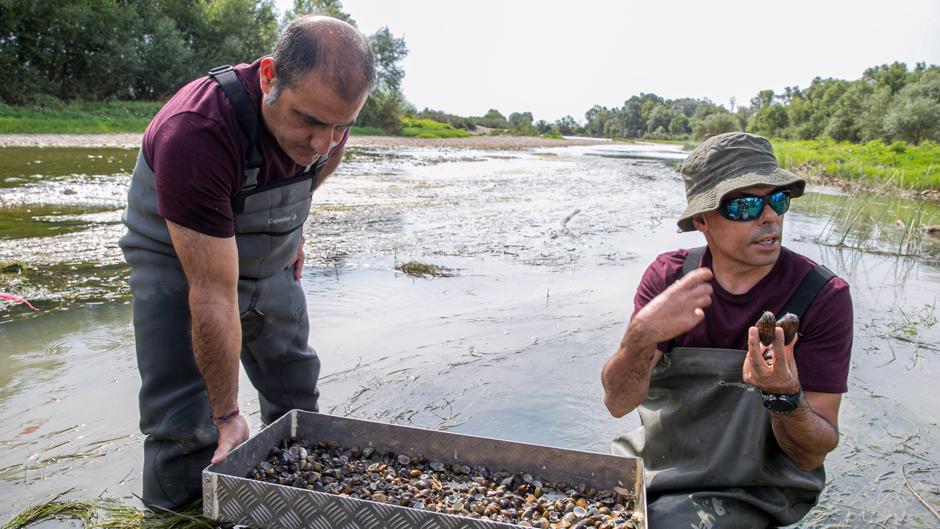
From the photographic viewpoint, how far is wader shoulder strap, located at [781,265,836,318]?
253cm

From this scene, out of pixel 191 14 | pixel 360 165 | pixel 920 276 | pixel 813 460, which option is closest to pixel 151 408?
pixel 813 460

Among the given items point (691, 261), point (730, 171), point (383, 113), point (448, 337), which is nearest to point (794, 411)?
point (691, 261)

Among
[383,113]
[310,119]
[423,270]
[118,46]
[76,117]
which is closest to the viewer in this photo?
[310,119]

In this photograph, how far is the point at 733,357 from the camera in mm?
2637

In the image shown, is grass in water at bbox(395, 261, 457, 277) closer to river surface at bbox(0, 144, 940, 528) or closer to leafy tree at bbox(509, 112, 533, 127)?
river surface at bbox(0, 144, 940, 528)

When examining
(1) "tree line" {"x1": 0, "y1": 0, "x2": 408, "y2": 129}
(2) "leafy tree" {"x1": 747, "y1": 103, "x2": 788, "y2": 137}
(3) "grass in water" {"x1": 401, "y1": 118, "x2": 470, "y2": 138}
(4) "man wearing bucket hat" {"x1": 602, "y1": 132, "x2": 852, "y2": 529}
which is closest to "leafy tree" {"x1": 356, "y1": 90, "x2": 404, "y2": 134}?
(1) "tree line" {"x1": 0, "y1": 0, "x2": 408, "y2": 129}

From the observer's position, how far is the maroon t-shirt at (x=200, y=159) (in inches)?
102

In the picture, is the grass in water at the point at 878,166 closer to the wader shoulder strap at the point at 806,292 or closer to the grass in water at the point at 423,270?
the grass in water at the point at 423,270

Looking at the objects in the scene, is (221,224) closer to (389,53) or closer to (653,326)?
(653,326)

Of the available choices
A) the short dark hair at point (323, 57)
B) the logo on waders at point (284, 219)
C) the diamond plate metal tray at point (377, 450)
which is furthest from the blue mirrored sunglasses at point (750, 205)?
the logo on waders at point (284, 219)

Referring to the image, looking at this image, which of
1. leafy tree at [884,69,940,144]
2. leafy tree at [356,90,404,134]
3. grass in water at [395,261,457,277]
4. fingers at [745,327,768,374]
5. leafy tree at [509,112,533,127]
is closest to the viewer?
fingers at [745,327,768,374]

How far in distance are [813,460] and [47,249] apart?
27.0 feet

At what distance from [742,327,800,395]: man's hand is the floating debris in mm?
713

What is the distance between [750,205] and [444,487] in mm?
1724
